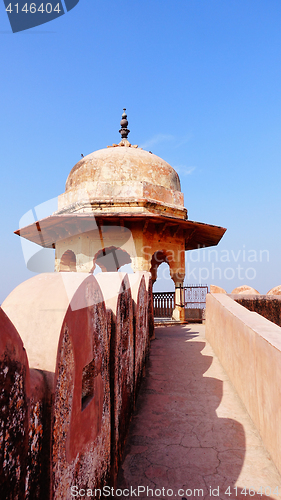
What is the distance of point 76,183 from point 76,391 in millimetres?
9969

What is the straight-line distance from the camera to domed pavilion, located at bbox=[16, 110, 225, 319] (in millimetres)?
9328

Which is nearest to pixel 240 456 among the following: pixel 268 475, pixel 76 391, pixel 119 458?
pixel 268 475

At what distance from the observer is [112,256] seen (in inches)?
562

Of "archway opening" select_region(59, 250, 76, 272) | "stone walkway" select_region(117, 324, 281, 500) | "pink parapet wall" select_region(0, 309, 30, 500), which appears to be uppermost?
"archway opening" select_region(59, 250, 76, 272)

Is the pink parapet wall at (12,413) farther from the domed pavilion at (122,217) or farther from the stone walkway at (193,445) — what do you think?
the domed pavilion at (122,217)

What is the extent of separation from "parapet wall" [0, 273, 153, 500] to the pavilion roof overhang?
691 centimetres

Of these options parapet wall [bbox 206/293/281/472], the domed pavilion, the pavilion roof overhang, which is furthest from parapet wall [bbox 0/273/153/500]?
the domed pavilion

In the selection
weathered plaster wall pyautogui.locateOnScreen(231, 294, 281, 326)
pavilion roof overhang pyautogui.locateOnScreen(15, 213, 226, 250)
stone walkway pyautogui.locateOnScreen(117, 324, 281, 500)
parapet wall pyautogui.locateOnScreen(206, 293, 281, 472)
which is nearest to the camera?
stone walkway pyautogui.locateOnScreen(117, 324, 281, 500)

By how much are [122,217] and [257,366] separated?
6443 mm

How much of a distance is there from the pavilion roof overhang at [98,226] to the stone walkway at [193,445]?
514 cm

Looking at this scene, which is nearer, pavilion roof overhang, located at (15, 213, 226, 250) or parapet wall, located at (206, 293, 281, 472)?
parapet wall, located at (206, 293, 281, 472)

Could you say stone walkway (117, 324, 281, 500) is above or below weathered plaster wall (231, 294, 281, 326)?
below

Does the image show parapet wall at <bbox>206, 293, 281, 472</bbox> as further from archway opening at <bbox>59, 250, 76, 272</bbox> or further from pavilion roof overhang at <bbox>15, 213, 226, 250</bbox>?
archway opening at <bbox>59, 250, 76, 272</bbox>

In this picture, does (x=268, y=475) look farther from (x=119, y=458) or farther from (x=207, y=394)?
(x=207, y=394)
